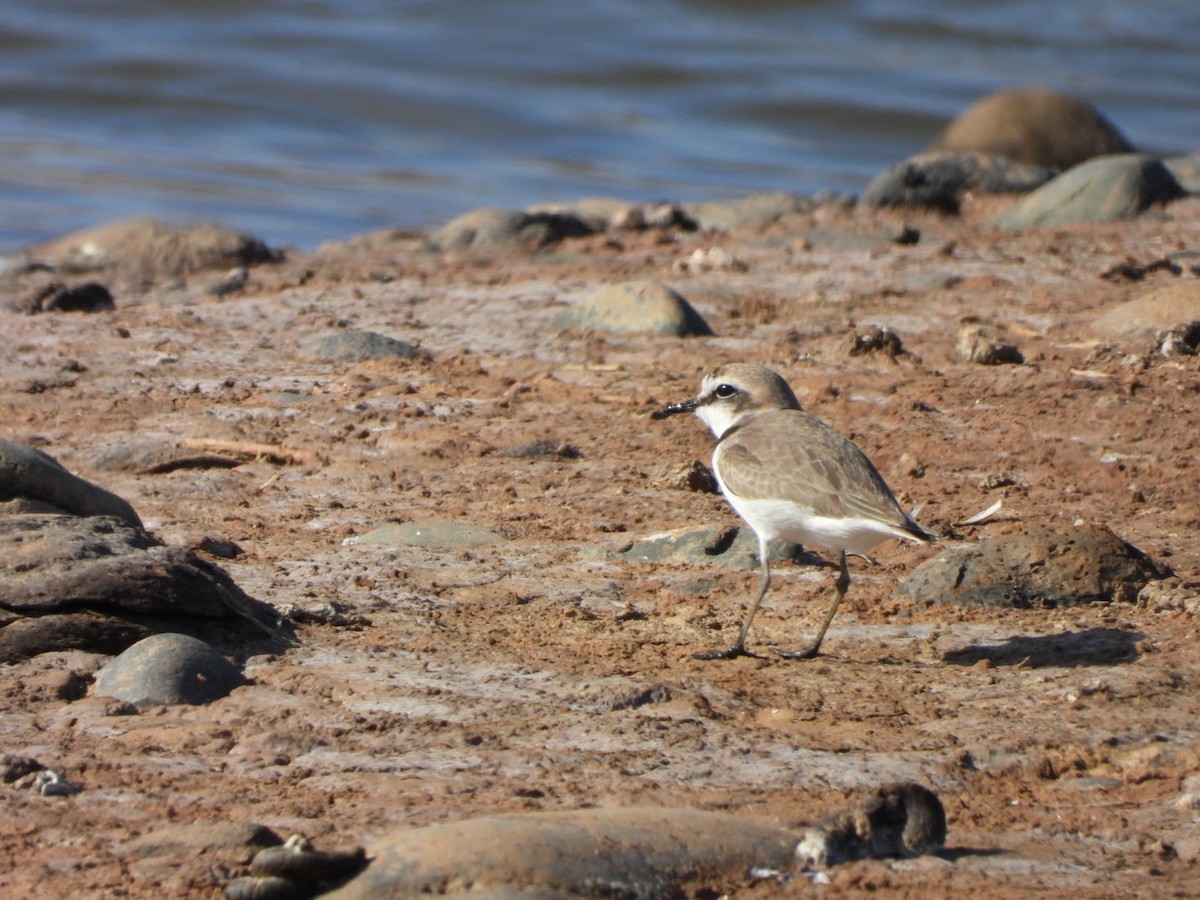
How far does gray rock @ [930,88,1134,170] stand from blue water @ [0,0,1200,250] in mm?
2019

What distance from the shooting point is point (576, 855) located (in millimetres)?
3617

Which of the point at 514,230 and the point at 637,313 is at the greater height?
the point at 514,230

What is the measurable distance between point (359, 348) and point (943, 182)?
19.8 feet

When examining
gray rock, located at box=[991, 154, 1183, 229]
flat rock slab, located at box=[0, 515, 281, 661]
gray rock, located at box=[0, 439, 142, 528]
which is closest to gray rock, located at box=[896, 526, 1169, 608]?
flat rock slab, located at box=[0, 515, 281, 661]

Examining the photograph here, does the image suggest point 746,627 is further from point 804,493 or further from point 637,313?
point 637,313

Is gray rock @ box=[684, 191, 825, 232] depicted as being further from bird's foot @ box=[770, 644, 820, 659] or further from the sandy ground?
bird's foot @ box=[770, 644, 820, 659]

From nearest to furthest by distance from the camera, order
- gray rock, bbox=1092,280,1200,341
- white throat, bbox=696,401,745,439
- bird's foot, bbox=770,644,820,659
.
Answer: bird's foot, bbox=770,644,820,659 → white throat, bbox=696,401,745,439 → gray rock, bbox=1092,280,1200,341

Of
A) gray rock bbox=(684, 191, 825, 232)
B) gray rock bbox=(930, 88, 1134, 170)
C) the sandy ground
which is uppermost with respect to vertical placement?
gray rock bbox=(930, 88, 1134, 170)

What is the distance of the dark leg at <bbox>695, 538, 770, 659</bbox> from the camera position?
205 inches

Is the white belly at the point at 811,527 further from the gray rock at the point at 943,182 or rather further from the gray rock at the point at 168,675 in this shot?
the gray rock at the point at 943,182

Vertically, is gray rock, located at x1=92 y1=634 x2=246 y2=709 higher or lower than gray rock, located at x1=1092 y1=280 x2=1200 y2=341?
lower

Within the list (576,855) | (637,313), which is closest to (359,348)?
(637,313)

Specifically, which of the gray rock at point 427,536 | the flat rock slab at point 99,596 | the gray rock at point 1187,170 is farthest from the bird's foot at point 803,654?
the gray rock at point 1187,170

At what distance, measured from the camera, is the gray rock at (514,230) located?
12141mm
